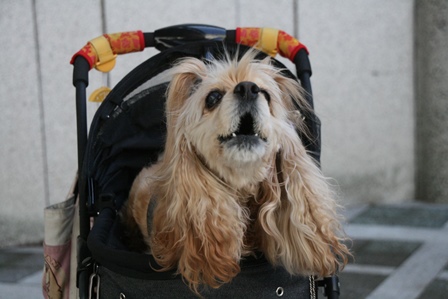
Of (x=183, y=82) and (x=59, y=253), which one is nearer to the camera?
(x=183, y=82)

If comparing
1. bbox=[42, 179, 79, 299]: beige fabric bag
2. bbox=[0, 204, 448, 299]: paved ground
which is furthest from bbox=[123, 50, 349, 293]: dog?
bbox=[0, 204, 448, 299]: paved ground

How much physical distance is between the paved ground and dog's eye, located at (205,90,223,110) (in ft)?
5.31

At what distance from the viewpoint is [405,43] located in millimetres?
4582

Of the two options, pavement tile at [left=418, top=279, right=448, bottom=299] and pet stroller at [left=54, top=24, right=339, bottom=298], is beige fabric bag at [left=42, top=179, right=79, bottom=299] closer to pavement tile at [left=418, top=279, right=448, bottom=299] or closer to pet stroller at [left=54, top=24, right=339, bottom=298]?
pet stroller at [left=54, top=24, right=339, bottom=298]

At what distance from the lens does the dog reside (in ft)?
4.76

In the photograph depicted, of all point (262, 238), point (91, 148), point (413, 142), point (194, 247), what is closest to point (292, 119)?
point (262, 238)

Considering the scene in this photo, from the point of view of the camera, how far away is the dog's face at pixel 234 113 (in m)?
1.45

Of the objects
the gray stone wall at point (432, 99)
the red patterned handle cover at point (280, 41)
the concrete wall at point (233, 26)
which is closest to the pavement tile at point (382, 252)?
the concrete wall at point (233, 26)

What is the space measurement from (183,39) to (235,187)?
72cm

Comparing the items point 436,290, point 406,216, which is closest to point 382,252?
point 436,290

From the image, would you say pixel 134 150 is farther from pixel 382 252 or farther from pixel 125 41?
pixel 382 252

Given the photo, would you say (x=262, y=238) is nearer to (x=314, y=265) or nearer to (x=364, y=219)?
(x=314, y=265)

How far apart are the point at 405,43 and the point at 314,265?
3.41 meters

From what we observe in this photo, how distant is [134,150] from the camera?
2.16 meters
